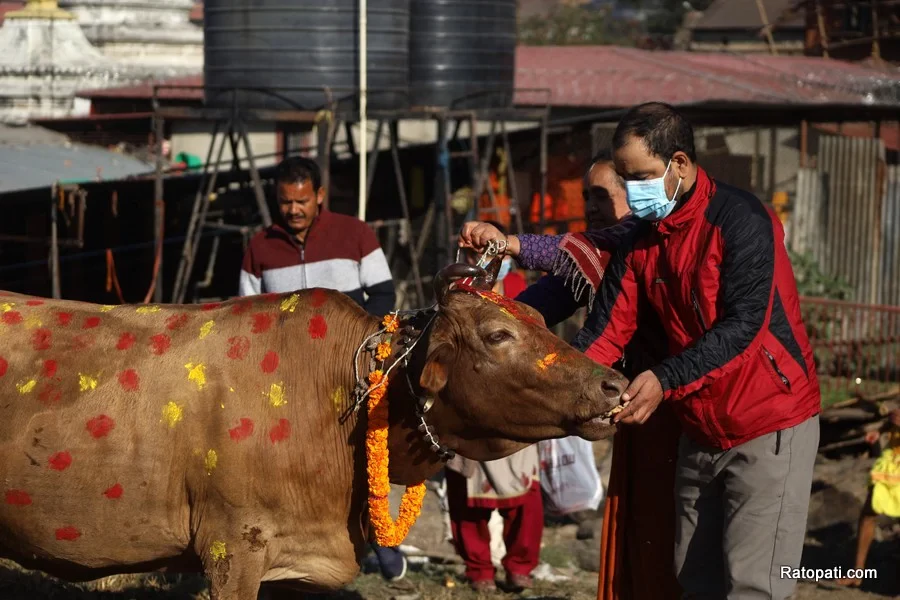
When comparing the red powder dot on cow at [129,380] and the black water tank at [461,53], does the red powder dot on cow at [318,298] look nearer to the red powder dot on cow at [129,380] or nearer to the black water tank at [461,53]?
the red powder dot on cow at [129,380]

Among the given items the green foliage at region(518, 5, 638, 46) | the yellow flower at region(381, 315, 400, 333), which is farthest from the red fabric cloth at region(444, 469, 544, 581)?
the green foliage at region(518, 5, 638, 46)

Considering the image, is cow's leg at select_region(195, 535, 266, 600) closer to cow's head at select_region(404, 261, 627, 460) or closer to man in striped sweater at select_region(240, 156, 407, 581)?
cow's head at select_region(404, 261, 627, 460)

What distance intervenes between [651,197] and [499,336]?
68 centimetres

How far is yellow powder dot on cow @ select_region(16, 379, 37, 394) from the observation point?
14.4 ft

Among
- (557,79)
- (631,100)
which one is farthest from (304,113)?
(557,79)

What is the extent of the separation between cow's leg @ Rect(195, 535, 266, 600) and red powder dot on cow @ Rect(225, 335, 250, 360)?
0.63 meters

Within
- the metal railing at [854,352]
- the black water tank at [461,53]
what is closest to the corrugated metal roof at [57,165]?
the black water tank at [461,53]

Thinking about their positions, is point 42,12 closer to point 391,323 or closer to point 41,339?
point 41,339

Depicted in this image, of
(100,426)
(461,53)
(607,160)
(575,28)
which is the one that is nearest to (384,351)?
(100,426)

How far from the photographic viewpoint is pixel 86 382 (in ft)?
14.4

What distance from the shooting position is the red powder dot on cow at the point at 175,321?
450cm

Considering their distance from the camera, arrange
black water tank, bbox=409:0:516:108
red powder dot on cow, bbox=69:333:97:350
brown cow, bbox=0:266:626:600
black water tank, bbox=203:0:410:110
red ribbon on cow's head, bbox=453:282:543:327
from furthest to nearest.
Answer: black water tank, bbox=409:0:516:108, black water tank, bbox=203:0:410:110, red powder dot on cow, bbox=69:333:97:350, brown cow, bbox=0:266:626:600, red ribbon on cow's head, bbox=453:282:543:327

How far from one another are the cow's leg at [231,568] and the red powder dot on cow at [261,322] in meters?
0.75

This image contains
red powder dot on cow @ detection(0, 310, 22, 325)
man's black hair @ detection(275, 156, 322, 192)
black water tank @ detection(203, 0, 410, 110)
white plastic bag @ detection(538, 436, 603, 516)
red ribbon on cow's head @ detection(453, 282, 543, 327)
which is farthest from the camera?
black water tank @ detection(203, 0, 410, 110)
